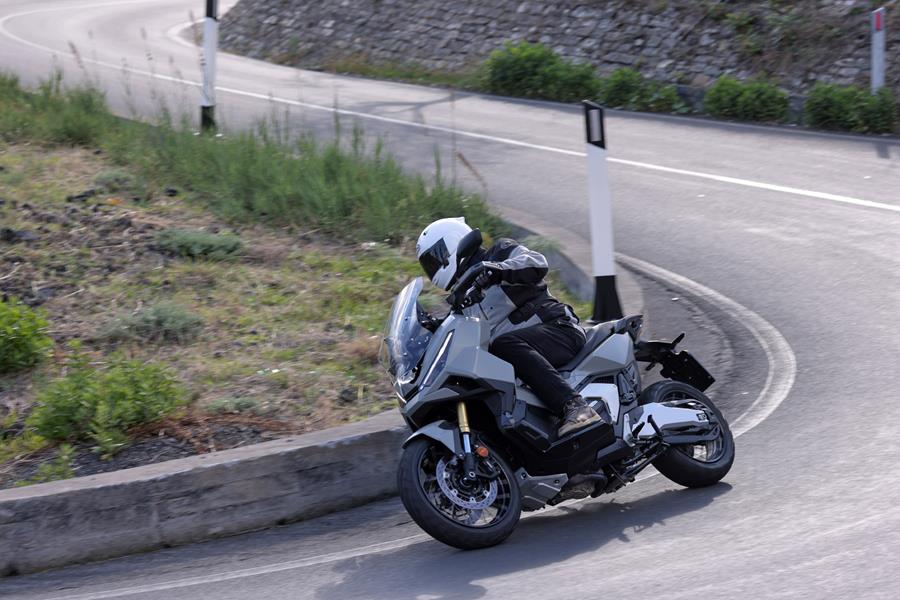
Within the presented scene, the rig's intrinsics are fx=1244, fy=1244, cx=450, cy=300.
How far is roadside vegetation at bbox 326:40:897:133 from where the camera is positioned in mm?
15055

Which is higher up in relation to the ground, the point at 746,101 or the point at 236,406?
the point at 746,101

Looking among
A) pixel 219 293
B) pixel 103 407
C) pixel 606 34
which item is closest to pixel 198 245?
pixel 219 293

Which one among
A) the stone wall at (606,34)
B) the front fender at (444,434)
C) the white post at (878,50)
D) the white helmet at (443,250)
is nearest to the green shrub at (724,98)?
the stone wall at (606,34)

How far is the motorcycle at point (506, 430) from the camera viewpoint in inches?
204

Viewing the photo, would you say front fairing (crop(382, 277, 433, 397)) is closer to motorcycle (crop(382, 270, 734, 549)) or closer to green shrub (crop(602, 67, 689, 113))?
motorcycle (crop(382, 270, 734, 549))

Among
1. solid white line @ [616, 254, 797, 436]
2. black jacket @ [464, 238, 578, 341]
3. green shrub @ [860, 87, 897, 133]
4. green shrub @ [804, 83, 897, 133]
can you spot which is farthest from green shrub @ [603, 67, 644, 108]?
black jacket @ [464, 238, 578, 341]

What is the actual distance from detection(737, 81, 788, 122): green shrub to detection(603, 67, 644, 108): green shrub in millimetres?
1926

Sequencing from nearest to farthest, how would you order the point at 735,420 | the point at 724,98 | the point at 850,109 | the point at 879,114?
the point at 735,420, the point at 879,114, the point at 850,109, the point at 724,98

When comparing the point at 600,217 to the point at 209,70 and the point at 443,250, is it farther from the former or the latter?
the point at 209,70

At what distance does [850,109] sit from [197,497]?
37.7ft

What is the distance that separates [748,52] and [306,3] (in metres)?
11.6

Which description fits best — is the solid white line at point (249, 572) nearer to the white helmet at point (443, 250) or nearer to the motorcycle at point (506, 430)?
the motorcycle at point (506, 430)

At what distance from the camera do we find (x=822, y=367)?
7391mm

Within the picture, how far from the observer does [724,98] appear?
648 inches
